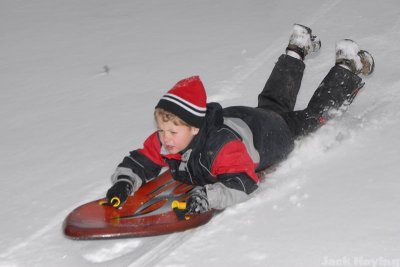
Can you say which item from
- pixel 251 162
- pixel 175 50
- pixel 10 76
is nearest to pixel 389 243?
pixel 251 162

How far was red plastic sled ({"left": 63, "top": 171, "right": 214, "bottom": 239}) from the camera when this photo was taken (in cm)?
279

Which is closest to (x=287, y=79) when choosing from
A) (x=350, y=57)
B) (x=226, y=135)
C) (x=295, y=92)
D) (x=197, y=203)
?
(x=295, y=92)

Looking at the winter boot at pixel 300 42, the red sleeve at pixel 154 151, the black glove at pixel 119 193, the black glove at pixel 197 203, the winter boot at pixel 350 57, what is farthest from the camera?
the winter boot at pixel 300 42

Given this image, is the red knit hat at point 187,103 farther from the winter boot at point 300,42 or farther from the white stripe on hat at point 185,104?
the winter boot at point 300,42

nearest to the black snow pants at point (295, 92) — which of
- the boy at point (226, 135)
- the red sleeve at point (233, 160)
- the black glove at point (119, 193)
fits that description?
the boy at point (226, 135)

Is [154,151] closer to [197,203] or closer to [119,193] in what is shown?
[119,193]

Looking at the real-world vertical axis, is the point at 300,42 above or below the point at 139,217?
above

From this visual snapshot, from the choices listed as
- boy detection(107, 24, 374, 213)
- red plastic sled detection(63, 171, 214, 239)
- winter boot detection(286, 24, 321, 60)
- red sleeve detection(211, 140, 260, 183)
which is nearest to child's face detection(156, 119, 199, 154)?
boy detection(107, 24, 374, 213)

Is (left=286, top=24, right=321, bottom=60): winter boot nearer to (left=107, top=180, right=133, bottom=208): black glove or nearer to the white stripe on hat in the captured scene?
the white stripe on hat

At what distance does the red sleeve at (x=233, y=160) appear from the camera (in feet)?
9.32

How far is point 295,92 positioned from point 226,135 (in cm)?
114

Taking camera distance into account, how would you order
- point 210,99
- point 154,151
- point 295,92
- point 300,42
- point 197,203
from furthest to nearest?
point 210,99, point 300,42, point 295,92, point 154,151, point 197,203

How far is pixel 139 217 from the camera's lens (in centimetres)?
295

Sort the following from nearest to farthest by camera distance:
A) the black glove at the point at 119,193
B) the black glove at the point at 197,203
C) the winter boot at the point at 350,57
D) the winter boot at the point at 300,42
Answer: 1. the black glove at the point at 197,203
2. the black glove at the point at 119,193
3. the winter boot at the point at 350,57
4. the winter boot at the point at 300,42
